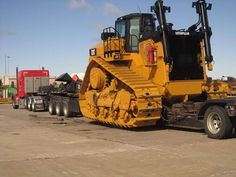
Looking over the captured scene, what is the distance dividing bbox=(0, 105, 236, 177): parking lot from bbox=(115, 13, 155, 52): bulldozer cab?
3.67 meters

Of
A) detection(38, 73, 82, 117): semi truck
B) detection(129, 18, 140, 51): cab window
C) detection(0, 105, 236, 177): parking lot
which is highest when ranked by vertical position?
detection(129, 18, 140, 51): cab window

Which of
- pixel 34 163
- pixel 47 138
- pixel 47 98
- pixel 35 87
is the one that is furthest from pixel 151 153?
pixel 35 87

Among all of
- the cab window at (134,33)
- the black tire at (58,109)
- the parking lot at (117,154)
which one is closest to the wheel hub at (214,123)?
the parking lot at (117,154)

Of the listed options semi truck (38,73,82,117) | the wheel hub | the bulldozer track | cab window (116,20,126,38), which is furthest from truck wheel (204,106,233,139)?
semi truck (38,73,82,117)

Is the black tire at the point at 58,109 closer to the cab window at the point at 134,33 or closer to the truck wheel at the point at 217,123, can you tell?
the cab window at the point at 134,33

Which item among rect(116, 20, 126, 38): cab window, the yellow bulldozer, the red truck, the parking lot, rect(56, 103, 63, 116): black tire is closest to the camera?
the parking lot

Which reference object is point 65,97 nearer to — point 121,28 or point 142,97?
point 121,28

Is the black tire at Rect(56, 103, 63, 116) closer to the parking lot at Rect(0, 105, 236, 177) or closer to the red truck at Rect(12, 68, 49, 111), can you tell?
the red truck at Rect(12, 68, 49, 111)

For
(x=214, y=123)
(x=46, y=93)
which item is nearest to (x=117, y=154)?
(x=214, y=123)

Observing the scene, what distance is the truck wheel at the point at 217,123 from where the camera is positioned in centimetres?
1305

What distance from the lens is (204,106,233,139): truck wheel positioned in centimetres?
1305

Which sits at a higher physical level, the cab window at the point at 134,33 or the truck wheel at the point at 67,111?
the cab window at the point at 134,33

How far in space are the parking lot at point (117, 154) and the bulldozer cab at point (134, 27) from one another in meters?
3.67

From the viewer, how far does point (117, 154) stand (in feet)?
36.1
